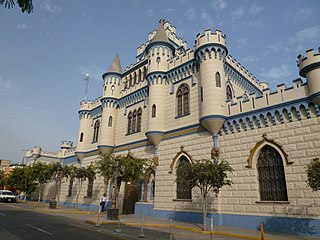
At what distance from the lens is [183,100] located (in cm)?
2139

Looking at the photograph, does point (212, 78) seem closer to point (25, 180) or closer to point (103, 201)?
point (103, 201)

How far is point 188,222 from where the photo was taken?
17.5 meters

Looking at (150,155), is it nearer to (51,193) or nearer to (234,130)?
(234,130)

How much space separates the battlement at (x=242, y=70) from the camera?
2165 cm

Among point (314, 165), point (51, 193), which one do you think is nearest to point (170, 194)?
point (314, 165)

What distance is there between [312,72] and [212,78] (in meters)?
6.66

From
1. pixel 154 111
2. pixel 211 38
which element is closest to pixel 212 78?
pixel 211 38

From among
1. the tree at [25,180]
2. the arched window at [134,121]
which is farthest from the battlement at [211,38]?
the tree at [25,180]

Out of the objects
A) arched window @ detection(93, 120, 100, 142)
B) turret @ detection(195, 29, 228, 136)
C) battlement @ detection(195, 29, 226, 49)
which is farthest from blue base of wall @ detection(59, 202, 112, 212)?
battlement @ detection(195, 29, 226, 49)

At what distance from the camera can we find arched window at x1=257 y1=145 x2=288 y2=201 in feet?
47.0

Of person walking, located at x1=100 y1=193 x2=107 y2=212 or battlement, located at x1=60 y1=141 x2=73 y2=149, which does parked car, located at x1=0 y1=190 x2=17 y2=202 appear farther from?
person walking, located at x1=100 y1=193 x2=107 y2=212

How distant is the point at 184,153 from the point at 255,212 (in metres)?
6.77

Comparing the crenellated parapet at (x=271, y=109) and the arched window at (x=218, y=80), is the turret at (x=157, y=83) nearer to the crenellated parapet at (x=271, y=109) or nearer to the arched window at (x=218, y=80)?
the arched window at (x=218, y=80)

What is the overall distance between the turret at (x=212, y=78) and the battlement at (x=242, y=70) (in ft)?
5.88
